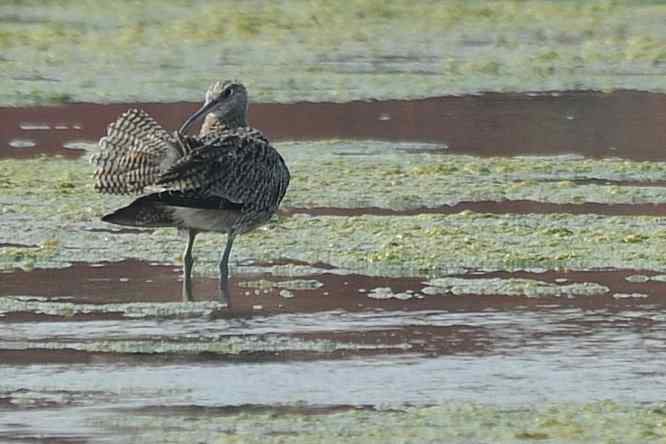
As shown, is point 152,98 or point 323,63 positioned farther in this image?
point 323,63

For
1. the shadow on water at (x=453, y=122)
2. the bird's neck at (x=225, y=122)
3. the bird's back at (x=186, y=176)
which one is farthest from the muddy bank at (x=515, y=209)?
the shadow on water at (x=453, y=122)

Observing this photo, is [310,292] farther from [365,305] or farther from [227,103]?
[227,103]

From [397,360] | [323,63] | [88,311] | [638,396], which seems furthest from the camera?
[323,63]

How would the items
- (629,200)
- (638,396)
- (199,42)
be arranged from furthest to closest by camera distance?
1. (199,42)
2. (629,200)
3. (638,396)

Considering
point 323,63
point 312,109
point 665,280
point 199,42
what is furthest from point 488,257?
point 199,42

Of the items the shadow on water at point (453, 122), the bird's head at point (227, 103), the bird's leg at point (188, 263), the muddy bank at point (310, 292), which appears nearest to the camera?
the muddy bank at point (310, 292)

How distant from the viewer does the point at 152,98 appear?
1599 centimetres

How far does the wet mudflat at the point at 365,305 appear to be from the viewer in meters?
7.19

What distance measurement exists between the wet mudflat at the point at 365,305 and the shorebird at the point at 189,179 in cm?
25

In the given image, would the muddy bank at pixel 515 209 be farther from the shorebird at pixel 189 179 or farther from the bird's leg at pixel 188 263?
the bird's leg at pixel 188 263

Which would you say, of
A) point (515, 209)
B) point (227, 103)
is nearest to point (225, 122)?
point (227, 103)

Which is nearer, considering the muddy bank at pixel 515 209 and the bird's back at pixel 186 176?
the bird's back at pixel 186 176

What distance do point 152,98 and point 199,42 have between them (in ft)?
12.0

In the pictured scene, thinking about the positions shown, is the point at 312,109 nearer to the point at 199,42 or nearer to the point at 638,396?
the point at 199,42
